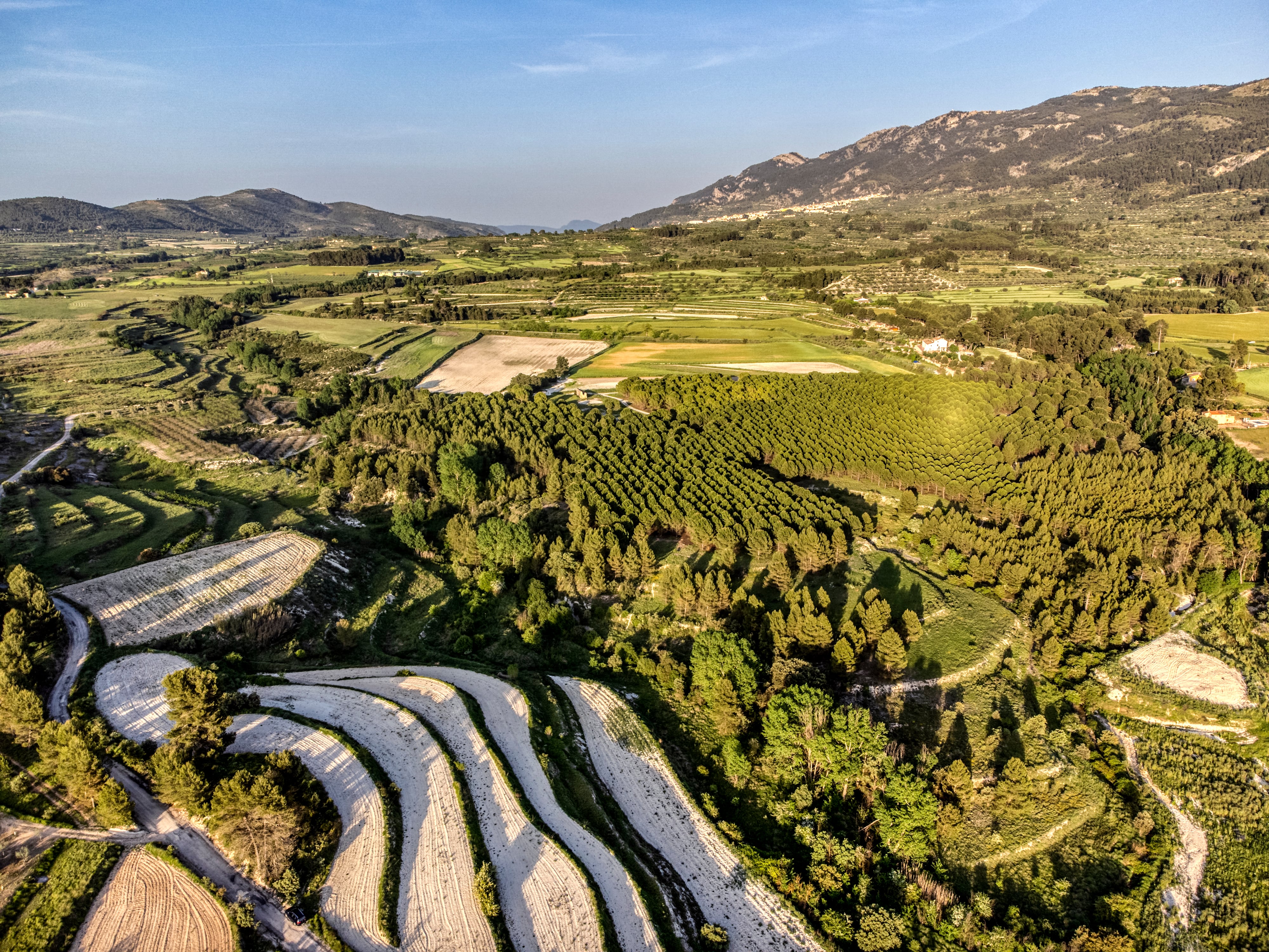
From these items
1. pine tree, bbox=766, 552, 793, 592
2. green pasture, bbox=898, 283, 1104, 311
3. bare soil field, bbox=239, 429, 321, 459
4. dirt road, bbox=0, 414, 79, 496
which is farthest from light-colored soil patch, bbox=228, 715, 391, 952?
green pasture, bbox=898, 283, 1104, 311

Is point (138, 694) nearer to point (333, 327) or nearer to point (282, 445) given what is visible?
point (282, 445)

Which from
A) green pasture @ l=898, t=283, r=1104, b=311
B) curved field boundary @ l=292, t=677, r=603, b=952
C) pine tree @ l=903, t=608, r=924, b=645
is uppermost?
green pasture @ l=898, t=283, r=1104, b=311

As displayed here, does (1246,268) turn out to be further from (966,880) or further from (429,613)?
(429,613)

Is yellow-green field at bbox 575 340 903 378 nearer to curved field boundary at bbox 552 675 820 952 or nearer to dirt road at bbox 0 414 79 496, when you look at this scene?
dirt road at bbox 0 414 79 496

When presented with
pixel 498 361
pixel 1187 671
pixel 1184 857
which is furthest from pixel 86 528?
pixel 1187 671

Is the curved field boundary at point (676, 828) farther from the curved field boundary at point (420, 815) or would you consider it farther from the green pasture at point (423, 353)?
the green pasture at point (423, 353)

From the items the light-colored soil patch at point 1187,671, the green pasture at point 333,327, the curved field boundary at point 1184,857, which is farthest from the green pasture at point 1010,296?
the curved field boundary at point 1184,857
